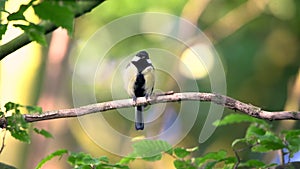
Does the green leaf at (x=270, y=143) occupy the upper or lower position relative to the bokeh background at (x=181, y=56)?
lower

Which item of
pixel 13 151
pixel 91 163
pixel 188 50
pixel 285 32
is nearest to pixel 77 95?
pixel 13 151

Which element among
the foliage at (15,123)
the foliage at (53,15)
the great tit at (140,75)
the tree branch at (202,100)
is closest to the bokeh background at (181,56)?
the great tit at (140,75)

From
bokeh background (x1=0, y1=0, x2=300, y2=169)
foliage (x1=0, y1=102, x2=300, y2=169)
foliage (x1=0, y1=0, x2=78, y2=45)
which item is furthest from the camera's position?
bokeh background (x1=0, y1=0, x2=300, y2=169)

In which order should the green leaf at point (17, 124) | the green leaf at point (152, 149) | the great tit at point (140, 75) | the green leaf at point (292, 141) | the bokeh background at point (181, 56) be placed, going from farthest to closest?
the bokeh background at point (181, 56)
the great tit at point (140, 75)
the green leaf at point (152, 149)
the green leaf at point (292, 141)
the green leaf at point (17, 124)

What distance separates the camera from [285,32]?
4.21 meters

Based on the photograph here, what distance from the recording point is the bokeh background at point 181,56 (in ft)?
10.6

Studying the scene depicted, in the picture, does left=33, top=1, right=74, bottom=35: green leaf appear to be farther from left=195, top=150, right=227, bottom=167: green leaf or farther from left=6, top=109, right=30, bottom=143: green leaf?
left=195, top=150, right=227, bottom=167: green leaf

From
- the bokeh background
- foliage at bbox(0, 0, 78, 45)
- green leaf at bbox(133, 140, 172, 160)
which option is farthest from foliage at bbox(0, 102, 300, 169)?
the bokeh background

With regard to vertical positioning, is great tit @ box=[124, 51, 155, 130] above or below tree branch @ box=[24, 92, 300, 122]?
above

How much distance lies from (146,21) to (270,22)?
3.22 ft

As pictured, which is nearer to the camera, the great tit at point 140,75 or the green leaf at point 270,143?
the green leaf at point 270,143

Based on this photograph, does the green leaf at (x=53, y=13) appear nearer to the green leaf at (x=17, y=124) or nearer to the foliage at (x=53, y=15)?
the foliage at (x=53, y=15)

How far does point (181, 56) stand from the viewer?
3389 mm

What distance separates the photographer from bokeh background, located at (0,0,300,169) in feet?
10.6
